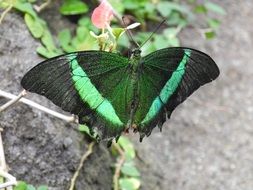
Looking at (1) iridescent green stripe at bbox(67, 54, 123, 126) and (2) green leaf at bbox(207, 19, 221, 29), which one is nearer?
(1) iridescent green stripe at bbox(67, 54, 123, 126)

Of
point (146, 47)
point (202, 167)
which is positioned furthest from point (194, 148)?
point (146, 47)

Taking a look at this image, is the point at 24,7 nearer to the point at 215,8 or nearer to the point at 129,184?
the point at 129,184

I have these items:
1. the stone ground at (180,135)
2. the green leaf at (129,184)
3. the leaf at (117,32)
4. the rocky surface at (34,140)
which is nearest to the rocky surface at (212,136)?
the stone ground at (180,135)

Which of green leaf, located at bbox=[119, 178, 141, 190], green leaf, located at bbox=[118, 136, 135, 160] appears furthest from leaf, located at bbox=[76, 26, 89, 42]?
green leaf, located at bbox=[119, 178, 141, 190]

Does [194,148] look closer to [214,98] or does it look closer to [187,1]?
[214,98]

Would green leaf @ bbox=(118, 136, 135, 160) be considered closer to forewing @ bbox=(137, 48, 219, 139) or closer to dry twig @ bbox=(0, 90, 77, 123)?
dry twig @ bbox=(0, 90, 77, 123)

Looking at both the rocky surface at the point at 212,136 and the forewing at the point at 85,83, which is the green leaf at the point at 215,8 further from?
the forewing at the point at 85,83
